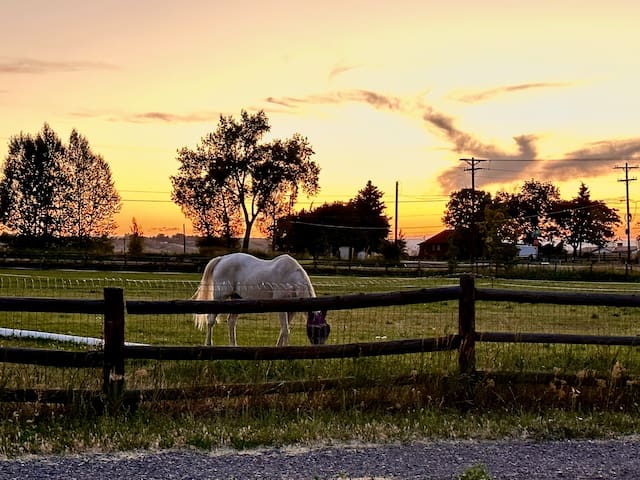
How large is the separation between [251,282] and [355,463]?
659cm

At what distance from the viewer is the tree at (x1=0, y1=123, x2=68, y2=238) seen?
76188 mm

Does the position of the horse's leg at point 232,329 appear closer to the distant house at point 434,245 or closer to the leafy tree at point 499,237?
the leafy tree at point 499,237

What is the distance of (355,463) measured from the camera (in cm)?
575

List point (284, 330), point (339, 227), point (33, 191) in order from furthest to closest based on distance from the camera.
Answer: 1. point (339, 227)
2. point (33, 191)
3. point (284, 330)

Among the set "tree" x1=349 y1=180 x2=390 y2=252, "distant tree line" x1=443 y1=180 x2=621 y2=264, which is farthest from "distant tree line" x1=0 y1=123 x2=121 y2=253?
"distant tree line" x1=443 y1=180 x2=621 y2=264

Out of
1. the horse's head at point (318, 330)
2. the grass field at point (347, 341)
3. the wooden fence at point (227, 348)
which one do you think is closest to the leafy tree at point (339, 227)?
the grass field at point (347, 341)

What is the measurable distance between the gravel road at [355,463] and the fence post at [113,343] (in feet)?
3.76

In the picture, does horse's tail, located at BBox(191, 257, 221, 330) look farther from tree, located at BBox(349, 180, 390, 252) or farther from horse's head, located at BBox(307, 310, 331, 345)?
tree, located at BBox(349, 180, 390, 252)

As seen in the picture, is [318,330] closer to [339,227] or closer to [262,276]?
[262,276]

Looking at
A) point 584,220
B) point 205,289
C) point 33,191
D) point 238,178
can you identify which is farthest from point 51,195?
point 584,220

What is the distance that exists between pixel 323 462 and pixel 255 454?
1.99 feet

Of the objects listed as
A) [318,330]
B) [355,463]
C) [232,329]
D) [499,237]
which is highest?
[499,237]

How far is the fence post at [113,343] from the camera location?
692cm

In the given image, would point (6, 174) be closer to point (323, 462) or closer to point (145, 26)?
point (145, 26)
